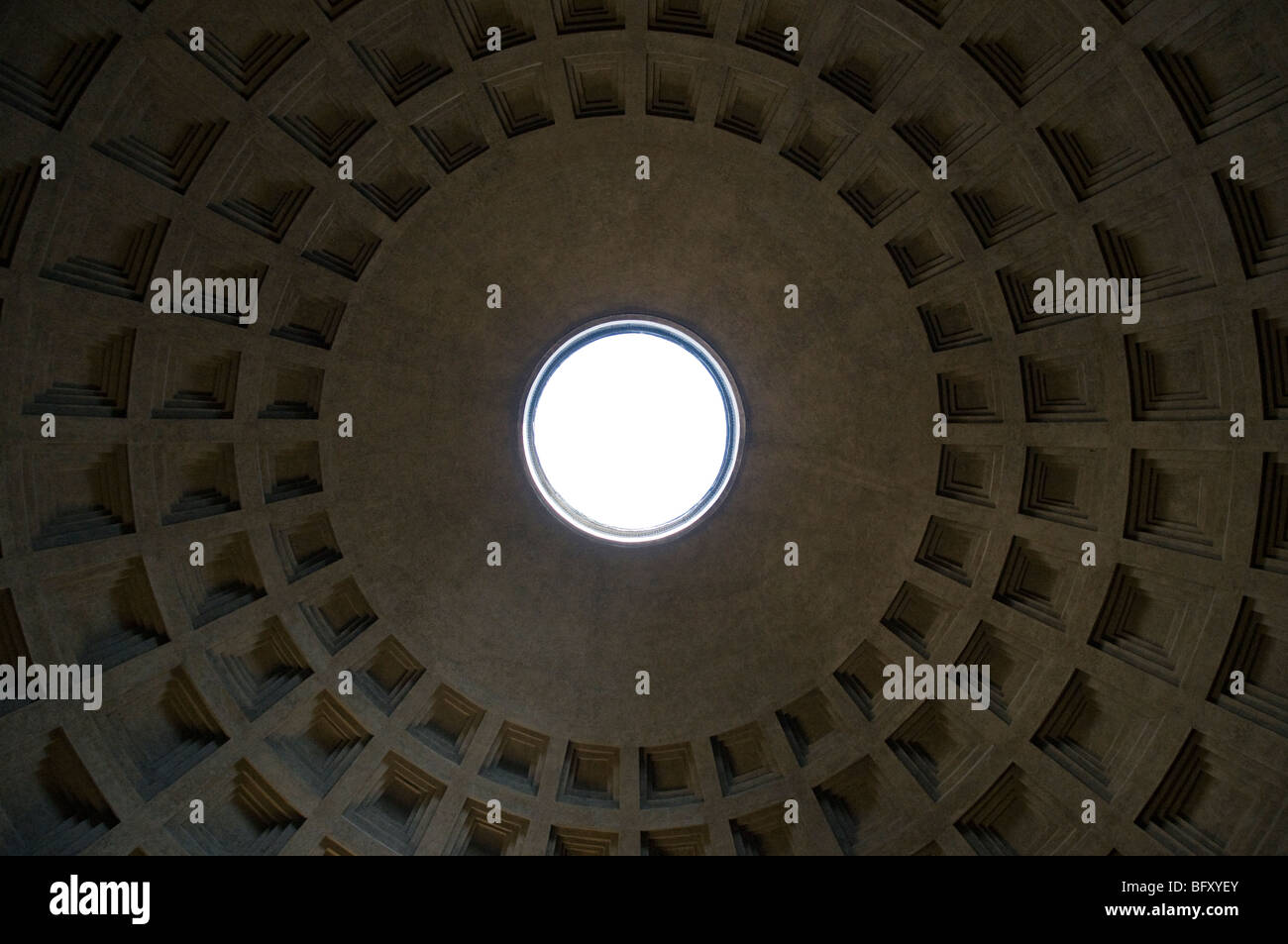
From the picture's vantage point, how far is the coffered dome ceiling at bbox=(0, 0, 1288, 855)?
18.4 meters

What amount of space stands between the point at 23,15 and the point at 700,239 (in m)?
13.4

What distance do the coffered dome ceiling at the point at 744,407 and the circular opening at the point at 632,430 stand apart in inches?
29.9

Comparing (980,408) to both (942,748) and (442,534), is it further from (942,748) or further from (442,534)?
(442,534)

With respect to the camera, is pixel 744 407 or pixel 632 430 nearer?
pixel 744 407

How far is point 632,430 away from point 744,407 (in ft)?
22.2

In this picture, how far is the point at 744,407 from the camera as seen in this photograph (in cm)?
2405

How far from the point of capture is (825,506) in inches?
954

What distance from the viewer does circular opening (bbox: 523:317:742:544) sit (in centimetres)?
2430

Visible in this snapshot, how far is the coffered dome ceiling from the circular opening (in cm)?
76

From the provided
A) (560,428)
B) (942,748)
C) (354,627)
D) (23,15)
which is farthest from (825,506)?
(23,15)

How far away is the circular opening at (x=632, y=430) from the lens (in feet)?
79.7

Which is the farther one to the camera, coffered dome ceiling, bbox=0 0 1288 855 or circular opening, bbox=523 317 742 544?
circular opening, bbox=523 317 742 544

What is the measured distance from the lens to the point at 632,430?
3020cm

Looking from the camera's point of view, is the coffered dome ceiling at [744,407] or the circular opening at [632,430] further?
the circular opening at [632,430]
